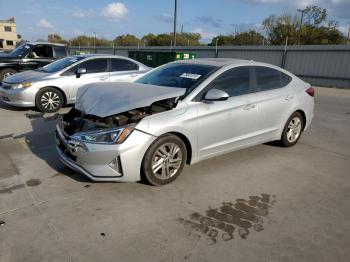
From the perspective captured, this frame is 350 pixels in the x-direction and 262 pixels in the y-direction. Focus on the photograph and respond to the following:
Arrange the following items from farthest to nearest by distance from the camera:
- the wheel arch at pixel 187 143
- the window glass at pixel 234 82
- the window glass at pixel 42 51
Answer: the window glass at pixel 42 51
the window glass at pixel 234 82
the wheel arch at pixel 187 143

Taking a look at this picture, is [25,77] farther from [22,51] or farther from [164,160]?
[164,160]

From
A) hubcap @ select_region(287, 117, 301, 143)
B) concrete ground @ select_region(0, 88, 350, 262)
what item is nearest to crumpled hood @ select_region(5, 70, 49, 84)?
concrete ground @ select_region(0, 88, 350, 262)

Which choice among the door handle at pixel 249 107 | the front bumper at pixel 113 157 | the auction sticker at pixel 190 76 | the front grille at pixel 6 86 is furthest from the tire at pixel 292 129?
the front grille at pixel 6 86

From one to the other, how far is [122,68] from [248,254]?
6.96 meters

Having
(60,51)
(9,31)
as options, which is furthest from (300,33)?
(9,31)

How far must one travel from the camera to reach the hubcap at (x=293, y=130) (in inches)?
215

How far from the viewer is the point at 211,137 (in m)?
4.22

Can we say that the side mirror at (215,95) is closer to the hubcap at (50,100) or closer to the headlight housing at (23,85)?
the hubcap at (50,100)

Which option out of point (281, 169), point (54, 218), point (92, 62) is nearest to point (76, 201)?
point (54, 218)

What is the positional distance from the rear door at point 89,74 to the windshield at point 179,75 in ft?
10.7

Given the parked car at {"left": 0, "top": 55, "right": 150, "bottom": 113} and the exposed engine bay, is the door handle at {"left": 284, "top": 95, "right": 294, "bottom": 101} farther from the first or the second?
the parked car at {"left": 0, "top": 55, "right": 150, "bottom": 113}

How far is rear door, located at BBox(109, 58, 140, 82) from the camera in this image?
8.44m

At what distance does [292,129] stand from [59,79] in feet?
18.3

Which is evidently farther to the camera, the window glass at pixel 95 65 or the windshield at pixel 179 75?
the window glass at pixel 95 65
